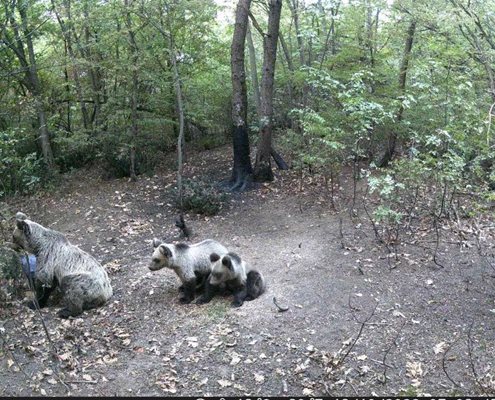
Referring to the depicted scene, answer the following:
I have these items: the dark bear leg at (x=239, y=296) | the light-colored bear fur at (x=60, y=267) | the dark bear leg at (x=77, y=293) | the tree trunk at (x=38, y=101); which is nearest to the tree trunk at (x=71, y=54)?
the tree trunk at (x=38, y=101)

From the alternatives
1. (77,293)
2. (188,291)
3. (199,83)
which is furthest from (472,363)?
(199,83)

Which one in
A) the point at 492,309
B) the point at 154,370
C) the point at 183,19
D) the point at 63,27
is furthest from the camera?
the point at 63,27

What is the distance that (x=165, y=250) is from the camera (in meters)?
7.33

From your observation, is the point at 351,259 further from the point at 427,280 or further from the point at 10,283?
the point at 10,283

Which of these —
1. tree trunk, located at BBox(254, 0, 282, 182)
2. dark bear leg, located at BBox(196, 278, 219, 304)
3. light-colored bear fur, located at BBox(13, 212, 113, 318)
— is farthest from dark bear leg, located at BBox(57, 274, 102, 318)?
tree trunk, located at BBox(254, 0, 282, 182)

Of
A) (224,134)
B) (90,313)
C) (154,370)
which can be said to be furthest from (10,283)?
(224,134)

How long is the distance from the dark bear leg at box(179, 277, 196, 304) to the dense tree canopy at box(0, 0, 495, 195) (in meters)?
4.25

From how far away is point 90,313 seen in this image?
7.29 metres

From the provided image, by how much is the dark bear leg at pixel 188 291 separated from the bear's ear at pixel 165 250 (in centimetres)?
52

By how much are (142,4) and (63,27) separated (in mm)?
3709

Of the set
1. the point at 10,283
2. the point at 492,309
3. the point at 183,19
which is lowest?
the point at 492,309

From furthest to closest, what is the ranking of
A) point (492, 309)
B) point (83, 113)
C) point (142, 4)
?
point (83, 113) < point (142, 4) < point (492, 309)

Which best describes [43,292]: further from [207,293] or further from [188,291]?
[207,293]

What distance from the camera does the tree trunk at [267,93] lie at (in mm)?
12023
